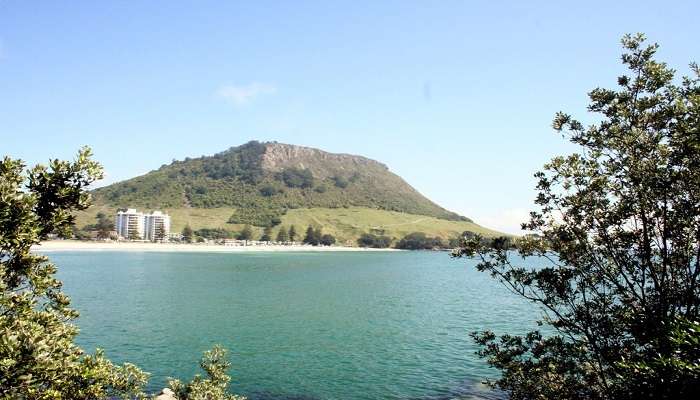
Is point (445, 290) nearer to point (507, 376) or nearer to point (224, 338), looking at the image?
point (224, 338)

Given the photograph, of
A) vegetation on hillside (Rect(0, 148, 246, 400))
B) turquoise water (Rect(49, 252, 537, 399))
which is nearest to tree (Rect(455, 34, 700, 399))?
vegetation on hillside (Rect(0, 148, 246, 400))

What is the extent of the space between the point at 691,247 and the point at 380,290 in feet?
346

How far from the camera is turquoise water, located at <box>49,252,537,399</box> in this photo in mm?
43688

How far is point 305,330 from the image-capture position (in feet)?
220

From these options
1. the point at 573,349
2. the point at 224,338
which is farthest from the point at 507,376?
the point at 224,338

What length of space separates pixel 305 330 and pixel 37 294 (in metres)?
56.5

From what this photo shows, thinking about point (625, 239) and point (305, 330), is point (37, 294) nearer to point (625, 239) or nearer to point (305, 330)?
point (625, 239)

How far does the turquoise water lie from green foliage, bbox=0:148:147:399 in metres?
27.9

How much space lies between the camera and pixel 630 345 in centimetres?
1706

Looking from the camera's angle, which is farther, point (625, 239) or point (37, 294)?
point (625, 239)

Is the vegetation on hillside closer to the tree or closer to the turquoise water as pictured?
the tree

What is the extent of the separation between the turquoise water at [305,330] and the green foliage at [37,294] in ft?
91.7

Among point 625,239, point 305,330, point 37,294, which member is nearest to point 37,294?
point 37,294

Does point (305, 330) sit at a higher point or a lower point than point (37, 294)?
lower
